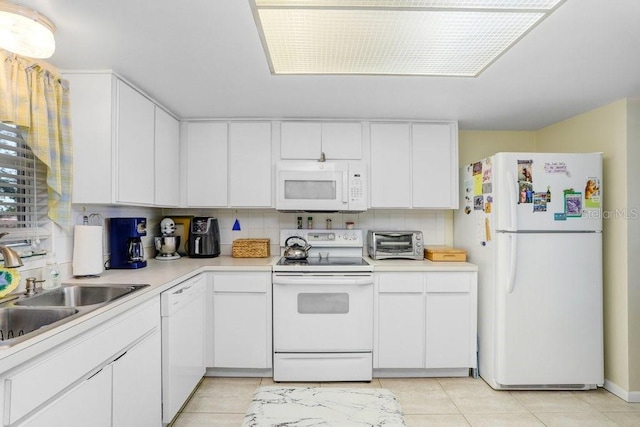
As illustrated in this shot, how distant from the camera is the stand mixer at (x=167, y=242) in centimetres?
304

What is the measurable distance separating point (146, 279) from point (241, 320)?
0.87m

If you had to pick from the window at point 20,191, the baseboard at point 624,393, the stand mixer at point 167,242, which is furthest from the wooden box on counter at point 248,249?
the baseboard at point 624,393

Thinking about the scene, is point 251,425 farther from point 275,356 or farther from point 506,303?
point 506,303

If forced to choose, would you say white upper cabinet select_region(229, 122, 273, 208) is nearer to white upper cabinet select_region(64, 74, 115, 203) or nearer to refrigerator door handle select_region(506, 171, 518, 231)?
white upper cabinet select_region(64, 74, 115, 203)

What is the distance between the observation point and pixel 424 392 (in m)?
2.57

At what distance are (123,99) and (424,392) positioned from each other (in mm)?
2861

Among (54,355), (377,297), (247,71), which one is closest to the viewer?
(54,355)

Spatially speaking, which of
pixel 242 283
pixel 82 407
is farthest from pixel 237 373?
pixel 82 407

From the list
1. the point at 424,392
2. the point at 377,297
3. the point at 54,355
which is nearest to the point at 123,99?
the point at 54,355

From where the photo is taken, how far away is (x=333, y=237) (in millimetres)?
3238

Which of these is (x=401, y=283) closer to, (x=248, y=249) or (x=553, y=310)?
(x=553, y=310)

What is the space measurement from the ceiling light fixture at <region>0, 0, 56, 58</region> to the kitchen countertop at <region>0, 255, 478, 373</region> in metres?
1.13

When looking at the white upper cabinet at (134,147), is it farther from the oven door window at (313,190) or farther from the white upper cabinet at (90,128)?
the oven door window at (313,190)

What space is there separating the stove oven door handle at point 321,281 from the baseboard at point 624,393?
6.30 feet
